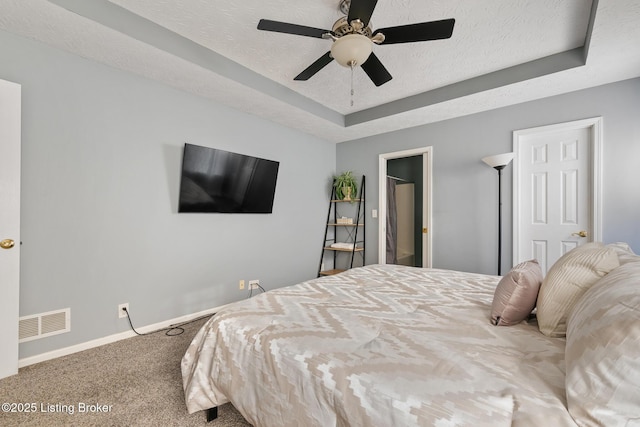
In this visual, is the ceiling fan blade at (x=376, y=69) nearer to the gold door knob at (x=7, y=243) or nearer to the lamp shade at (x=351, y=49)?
the lamp shade at (x=351, y=49)

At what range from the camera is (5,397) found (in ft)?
5.58

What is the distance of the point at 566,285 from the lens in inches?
45.3

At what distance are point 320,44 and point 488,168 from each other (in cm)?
241

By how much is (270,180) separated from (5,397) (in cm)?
280

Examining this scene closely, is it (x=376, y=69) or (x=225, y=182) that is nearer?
(x=376, y=69)

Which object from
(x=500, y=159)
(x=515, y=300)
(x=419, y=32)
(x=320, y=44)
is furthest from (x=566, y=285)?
(x=320, y=44)

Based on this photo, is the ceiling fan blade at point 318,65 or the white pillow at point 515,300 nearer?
the white pillow at point 515,300

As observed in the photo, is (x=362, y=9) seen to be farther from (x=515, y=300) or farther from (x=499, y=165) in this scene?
(x=499, y=165)

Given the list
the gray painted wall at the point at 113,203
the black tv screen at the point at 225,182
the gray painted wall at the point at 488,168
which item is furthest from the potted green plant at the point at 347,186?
the gray painted wall at the point at 113,203

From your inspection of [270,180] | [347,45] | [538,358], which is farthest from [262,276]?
[538,358]

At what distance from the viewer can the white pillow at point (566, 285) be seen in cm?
112

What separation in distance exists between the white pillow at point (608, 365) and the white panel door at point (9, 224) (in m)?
2.99

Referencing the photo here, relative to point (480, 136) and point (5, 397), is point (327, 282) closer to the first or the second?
point (5, 397)

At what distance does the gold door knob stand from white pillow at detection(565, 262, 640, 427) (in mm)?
3000
